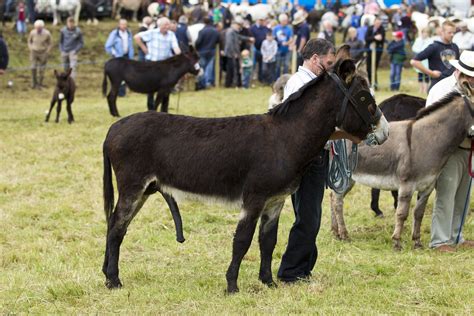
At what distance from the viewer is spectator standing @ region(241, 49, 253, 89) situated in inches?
1054

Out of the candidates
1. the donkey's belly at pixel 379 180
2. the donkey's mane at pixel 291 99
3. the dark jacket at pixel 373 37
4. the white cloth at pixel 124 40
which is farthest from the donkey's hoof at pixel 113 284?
the dark jacket at pixel 373 37

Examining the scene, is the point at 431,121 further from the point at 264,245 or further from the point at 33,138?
the point at 33,138

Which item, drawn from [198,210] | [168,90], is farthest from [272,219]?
[168,90]

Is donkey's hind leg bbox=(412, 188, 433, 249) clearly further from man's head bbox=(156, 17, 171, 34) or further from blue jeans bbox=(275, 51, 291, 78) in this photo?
blue jeans bbox=(275, 51, 291, 78)

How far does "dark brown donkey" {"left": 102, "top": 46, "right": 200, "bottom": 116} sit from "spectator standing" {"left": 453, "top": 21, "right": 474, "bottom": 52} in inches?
273

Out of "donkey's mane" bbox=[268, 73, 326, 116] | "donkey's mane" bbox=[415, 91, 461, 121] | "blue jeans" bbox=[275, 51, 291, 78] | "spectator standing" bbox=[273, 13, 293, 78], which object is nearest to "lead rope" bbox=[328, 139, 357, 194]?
"donkey's mane" bbox=[268, 73, 326, 116]

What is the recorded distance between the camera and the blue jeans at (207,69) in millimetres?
26875

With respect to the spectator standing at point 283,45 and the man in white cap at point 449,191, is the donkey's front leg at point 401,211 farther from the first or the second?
the spectator standing at point 283,45

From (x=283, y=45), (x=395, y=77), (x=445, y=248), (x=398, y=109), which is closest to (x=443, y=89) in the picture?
(x=445, y=248)

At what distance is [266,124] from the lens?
6.66 metres

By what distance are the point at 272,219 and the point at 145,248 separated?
7.69 feet

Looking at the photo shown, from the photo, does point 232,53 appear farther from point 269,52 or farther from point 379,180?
point 379,180

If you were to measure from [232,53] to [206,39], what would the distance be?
3.12 ft

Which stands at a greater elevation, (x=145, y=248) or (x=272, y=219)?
(x=272, y=219)
